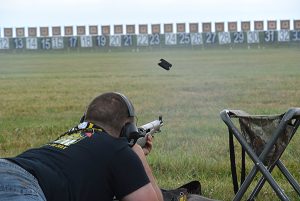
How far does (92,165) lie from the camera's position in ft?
8.14

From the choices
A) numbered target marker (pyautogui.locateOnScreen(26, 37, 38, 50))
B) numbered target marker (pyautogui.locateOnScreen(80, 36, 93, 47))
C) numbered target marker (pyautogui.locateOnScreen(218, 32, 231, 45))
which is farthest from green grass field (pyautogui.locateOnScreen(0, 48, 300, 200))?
numbered target marker (pyautogui.locateOnScreen(26, 37, 38, 50))

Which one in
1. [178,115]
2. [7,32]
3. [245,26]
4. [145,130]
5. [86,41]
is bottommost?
[86,41]

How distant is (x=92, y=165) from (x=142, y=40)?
56.5 meters

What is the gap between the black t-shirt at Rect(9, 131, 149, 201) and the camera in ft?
7.99

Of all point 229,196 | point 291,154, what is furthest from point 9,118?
point 229,196

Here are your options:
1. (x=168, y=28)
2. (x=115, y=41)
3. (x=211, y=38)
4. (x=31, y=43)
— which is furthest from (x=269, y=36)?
(x=31, y=43)

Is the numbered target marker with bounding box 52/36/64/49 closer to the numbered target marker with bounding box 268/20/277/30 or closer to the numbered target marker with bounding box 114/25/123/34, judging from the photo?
the numbered target marker with bounding box 114/25/123/34

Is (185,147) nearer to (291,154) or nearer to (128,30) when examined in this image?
(291,154)

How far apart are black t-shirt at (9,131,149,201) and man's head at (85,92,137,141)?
0.12 meters

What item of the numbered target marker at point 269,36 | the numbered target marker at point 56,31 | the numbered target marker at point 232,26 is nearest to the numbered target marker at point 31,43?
the numbered target marker at point 56,31

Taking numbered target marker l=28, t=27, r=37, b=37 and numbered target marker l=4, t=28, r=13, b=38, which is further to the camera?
numbered target marker l=28, t=27, r=37, b=37

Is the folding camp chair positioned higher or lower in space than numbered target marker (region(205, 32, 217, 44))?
higher

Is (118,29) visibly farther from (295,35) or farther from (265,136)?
(265,136)

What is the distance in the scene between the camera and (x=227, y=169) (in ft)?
16.6
